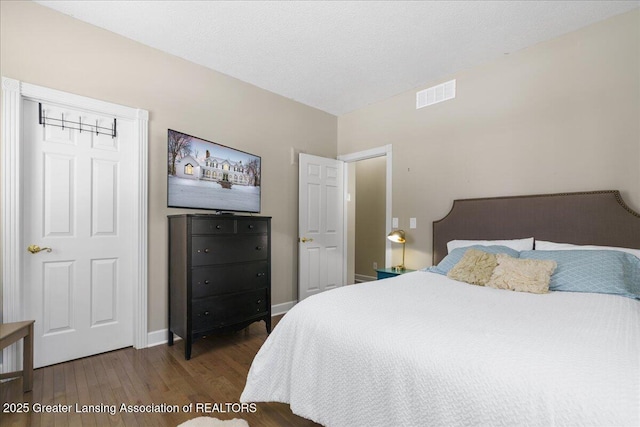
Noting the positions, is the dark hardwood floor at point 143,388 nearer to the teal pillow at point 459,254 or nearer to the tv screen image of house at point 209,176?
the tv screen image of house at point 209,176

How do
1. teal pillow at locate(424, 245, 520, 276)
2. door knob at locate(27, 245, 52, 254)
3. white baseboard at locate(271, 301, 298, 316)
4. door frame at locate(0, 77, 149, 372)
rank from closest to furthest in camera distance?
door frame at locate(0, 77, 149, 372) < door knob at locate(27, 245, 52, 254) < teal pillow at locate(424, 245, 520, 276) < white baseboard at locate(271, 301, 298, 316)

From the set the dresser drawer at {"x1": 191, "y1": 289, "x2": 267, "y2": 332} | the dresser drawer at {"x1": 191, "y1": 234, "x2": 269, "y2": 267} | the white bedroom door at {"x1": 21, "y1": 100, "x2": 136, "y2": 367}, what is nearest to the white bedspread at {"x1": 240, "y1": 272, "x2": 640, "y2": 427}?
the dresser drawer at {"x1": 191, "y1": 289, "x2": 267, "y2": 332}

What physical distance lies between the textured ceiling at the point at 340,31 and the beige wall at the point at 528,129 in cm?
19

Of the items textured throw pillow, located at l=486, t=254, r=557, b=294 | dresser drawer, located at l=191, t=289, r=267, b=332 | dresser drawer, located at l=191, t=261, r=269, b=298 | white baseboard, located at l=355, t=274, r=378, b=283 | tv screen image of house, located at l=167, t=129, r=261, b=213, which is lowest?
white baseboard, located at l=355, t=274, r=378, b=283

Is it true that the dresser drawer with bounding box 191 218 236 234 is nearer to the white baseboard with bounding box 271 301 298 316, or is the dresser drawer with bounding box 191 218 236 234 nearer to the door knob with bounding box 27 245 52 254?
the door knob with bounding box 27 245 52 254

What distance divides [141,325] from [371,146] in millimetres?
3262

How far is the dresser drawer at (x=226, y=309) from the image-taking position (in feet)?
8.45

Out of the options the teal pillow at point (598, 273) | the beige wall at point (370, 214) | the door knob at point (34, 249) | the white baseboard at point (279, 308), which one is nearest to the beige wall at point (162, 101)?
the white baseboard at point (279, 308)

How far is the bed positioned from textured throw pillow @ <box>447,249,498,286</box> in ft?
0.20

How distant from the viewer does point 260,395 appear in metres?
1.68

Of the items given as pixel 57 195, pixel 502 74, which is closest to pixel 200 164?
pixel 57 195

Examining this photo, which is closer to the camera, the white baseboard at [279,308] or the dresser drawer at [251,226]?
the dresser drawer at [251,226]

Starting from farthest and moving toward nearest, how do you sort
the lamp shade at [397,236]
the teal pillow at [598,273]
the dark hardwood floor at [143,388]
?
the lamp shade at [397,236] → the teal pillow at [598,273] → the dark hardwood floor at [143,388]

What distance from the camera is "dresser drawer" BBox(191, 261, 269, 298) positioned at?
2.58 m
